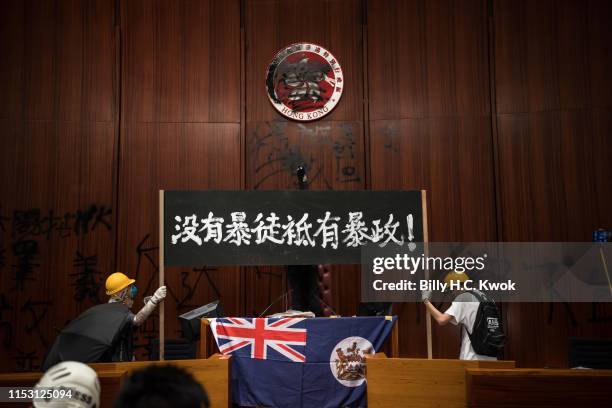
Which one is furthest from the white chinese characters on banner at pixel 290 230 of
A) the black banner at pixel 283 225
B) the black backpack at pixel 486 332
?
the black backpack at pixel 486 332

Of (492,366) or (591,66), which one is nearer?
(492,366)

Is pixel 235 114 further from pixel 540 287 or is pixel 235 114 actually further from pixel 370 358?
pixel 540 287

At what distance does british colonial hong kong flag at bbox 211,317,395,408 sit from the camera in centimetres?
474

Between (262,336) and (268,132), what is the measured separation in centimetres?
300

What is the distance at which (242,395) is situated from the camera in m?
4.80

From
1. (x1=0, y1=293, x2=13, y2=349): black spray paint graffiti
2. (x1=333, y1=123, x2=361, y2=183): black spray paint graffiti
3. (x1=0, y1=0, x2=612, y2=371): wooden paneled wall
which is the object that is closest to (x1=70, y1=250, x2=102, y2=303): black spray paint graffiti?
(x1=0, y1=0, x2=612, y2=371): wooden paneled wall

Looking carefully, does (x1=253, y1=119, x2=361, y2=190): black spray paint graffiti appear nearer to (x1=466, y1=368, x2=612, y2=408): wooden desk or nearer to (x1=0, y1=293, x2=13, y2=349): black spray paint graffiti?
(x1=0, y1=293, x2=13, y2=349): black spray paint graffiti

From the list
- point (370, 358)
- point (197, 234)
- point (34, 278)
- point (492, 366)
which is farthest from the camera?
point (34, 278)

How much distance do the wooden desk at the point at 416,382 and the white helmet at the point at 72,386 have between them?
2786 millimetres

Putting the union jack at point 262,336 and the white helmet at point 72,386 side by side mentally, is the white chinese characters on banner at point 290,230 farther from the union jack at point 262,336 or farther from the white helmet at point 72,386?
the white helmet at point 72,386

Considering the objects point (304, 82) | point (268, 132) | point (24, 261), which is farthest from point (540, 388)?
point (24, 261)

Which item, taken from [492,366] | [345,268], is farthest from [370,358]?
[345,268]

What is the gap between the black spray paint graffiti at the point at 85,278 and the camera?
666cm

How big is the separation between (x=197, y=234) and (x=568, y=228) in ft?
14.5
